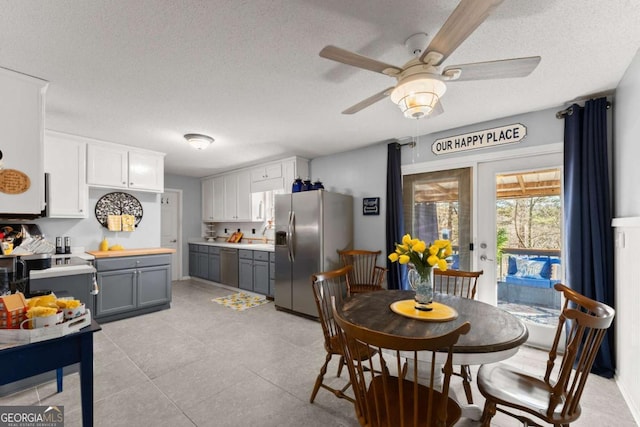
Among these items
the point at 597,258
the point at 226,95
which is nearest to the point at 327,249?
the point at 226,95

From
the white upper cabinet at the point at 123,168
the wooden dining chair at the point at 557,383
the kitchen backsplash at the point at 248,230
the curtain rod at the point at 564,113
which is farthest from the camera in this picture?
the kitchen backsplash at the point at 248,230

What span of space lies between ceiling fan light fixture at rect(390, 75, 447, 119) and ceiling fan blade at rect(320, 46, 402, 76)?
10 cm

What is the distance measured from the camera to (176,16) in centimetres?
163

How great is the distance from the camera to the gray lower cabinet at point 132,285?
3.71m

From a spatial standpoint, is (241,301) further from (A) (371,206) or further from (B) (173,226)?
(B) (173,226)

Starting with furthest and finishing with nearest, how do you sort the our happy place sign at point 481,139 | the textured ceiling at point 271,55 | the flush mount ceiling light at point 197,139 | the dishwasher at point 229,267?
1. the dishwasher at point 229,267
2. the flush mount ceiling light at point 197,139
3. the our happy place sign at point 481,139
4. the textured ceiling at point 271,55

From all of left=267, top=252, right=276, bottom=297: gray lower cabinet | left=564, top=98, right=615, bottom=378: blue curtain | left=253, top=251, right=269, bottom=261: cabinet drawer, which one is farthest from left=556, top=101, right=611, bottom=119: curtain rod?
left=253, top=251, right=269, bottom=261: cabinet drawer

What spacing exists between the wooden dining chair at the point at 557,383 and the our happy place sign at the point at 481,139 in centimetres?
203

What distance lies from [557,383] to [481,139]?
106 inches

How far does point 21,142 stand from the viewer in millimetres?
2219

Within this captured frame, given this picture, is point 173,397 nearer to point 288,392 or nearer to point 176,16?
point 288,392

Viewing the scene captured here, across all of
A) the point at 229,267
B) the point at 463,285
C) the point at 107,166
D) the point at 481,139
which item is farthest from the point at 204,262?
the point at 481,139

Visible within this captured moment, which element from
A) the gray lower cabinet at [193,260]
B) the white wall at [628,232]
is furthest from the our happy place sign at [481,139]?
the gray lower cabinet at [193,260]

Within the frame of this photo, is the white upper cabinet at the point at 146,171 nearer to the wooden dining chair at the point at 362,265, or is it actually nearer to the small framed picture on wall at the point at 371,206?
the wooden dining chair at the point at 362,265
